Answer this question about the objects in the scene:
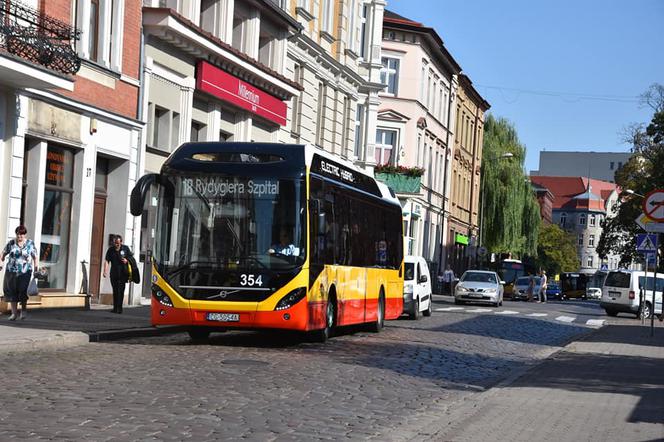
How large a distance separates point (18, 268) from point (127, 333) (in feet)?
7.25

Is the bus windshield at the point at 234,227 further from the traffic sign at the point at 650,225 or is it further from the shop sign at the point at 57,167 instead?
the traffic sign at the point at 650,225

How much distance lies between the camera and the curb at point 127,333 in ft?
62.2

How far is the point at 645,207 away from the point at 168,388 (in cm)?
1435

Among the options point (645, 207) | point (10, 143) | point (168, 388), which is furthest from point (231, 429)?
point (645, 207)

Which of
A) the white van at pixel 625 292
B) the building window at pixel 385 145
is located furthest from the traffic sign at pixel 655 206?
the building window at pixel 385 145

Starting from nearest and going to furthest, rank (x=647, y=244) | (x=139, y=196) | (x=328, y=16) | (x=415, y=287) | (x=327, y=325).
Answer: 1. (x=139, y=196)
2. (x=327, y=325)
3. (x=647, y=244)
4. (x=415, y=287)
5. (x=328, y=16)

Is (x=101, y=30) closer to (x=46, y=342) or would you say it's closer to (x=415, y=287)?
(x=415, y=287)

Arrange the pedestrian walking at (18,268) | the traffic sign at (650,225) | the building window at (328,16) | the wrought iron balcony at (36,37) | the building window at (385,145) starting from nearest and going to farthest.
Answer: the pedestrian walking at (18,268) → the wrought iron balcony at (36,37) → the traffic sign at (650,225) → the building window at (328,16) → the building window at (385,145)

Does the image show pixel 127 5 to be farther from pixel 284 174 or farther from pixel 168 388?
pixel 168 388

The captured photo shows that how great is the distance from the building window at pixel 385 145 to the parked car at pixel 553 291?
3922cm

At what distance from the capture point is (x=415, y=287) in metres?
34.1

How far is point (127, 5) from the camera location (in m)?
28.3

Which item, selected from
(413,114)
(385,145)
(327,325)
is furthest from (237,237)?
(413,114)

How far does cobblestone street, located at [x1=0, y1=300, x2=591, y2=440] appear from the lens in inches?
389
